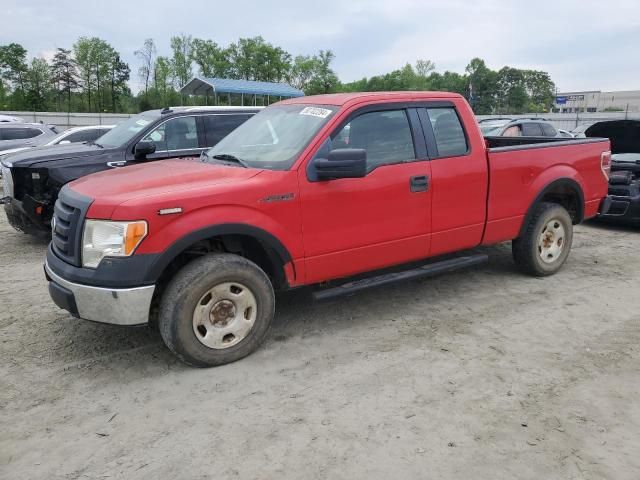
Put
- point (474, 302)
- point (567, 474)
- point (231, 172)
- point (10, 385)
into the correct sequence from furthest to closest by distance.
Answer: point (474, 302) < point (231, 172) < point (10, 385) < point (567, 474)

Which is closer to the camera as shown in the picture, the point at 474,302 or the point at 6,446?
the point at 6,446

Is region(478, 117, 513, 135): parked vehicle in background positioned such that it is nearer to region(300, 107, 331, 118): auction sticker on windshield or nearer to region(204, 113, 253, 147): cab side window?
region(204, 113, 253, 147): cab side window

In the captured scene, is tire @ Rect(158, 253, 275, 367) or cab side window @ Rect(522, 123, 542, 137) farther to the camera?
cab side window @ Rect(522, 123, 542, 137)

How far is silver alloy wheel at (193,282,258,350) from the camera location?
12.0 ft

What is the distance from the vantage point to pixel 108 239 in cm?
339

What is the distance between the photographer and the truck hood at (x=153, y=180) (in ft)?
11.6

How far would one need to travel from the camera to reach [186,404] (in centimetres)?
329

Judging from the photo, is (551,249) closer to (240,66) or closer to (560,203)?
(560,203)

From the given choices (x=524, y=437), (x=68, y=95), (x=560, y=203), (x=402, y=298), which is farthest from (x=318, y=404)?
(x=68, y=95)

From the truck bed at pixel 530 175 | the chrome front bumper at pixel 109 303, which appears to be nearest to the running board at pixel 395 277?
the truck bed at pixel 530 175

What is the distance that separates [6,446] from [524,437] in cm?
286

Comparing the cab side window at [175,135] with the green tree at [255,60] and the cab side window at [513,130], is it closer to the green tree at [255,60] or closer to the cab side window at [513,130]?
the cab side window at [513,130]

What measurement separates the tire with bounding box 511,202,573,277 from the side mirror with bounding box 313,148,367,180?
2.47 meters

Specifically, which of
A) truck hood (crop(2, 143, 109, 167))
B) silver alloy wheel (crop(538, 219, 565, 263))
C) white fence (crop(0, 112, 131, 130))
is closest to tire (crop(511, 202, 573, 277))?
silver alloy wheel (crop(538, 219, 565, 263))
